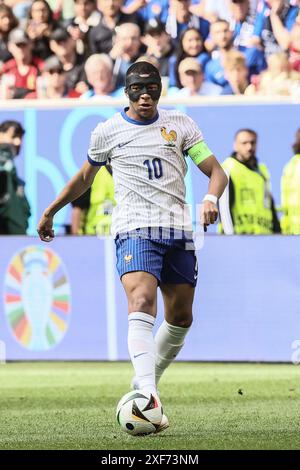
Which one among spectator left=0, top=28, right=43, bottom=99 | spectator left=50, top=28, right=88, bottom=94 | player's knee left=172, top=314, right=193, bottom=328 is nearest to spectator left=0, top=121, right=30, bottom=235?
spectator left=50, top=28, right=88, bottom=94

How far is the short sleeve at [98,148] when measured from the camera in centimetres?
746

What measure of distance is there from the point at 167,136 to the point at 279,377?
4.32m

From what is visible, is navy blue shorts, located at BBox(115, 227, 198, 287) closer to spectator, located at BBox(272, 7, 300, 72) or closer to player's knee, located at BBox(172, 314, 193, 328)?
player's knee, located at BBox(172, 314, 193, 328)

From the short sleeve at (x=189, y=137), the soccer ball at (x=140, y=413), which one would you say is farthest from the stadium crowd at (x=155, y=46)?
the soccer ball at (x=140, y=413)

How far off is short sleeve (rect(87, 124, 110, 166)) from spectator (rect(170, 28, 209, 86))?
21.5 ft

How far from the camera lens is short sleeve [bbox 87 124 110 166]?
746cm

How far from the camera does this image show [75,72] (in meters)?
14.5

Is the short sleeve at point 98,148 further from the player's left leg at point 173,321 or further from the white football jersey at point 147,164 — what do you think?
the player's left leg at point 173,321

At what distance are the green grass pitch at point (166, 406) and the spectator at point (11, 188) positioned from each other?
5.21 feet

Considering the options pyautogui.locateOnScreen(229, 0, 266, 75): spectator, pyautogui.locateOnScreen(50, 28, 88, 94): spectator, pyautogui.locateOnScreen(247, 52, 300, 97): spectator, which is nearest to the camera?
pyautogui.locateOnScreen(247, 52, 300, 97): spectator

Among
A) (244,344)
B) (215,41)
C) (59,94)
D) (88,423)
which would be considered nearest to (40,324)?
(244,344)

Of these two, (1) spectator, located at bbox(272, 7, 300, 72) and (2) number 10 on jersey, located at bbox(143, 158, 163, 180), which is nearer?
(2) number 10 on jersey, located at bbox(143, 158, 163, 180)

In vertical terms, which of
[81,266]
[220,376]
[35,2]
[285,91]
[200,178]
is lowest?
[220,376]

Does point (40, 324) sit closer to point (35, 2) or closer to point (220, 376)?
point (220, 376)
